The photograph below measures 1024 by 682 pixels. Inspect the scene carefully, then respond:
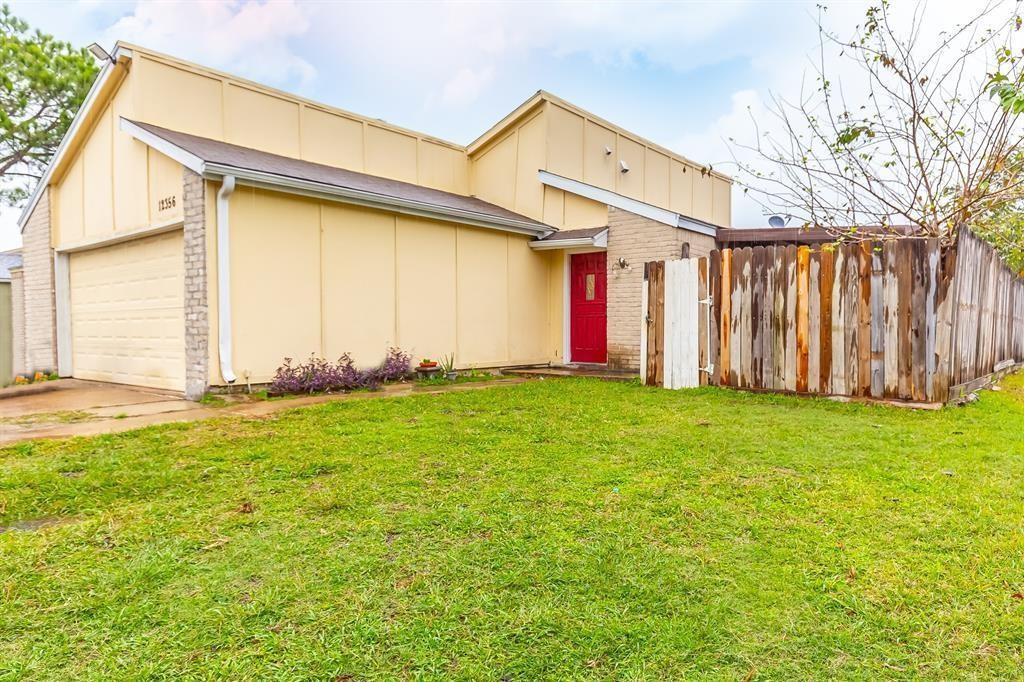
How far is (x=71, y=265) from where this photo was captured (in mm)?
10789

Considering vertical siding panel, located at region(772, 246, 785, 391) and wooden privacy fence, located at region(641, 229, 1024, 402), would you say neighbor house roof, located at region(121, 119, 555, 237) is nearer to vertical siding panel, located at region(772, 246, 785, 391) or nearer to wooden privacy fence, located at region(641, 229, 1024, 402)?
wooden privacy fence, located at region(641, 229, 1024, 402)

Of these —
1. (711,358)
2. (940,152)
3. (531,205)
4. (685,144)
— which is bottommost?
(711,358)

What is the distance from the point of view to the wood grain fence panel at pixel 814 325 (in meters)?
6.79

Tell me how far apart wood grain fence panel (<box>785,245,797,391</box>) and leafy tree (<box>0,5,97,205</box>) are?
20558 millimetres

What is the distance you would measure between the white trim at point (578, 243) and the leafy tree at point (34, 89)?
15.9 meters

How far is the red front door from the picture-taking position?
1140cm

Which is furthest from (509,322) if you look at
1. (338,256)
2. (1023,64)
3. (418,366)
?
(1023,64)

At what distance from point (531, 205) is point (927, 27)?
297 inches

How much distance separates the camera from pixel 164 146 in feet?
25.5

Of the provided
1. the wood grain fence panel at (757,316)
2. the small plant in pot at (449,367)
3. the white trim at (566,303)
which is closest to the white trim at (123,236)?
the small plant in pot at (449,367)

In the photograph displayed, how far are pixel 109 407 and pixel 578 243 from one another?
7.73 metres

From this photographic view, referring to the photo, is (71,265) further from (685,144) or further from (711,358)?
(685,144)

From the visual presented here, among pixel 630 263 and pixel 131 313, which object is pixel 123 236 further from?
pixel 630 263

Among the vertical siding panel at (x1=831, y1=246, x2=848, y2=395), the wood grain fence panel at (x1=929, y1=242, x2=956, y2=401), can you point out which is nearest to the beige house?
the vertical siding panel at (x1=831, y1=246, x2=848, y2=395)
